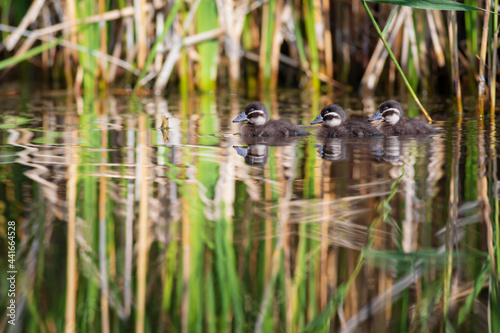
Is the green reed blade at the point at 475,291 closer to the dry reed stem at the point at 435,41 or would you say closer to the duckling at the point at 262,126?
the duckling at the point at 262,126

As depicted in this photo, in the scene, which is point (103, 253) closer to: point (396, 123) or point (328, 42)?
point (396, 123)

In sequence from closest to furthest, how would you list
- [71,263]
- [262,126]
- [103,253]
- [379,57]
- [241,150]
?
[71,263], [103,253], [241,150], [262,126], [379,57]

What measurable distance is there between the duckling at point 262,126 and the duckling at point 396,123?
→ 0.58 m

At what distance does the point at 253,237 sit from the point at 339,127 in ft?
8.45

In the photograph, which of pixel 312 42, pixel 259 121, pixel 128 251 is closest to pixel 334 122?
pixel 259 121

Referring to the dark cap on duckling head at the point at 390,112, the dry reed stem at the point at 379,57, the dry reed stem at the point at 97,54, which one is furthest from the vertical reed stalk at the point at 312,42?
the dark cap on duckling head at the point at 390,112

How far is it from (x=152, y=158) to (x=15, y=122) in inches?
84.7

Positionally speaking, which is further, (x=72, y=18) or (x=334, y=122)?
(x=72, y=18)

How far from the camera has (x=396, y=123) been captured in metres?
5.33

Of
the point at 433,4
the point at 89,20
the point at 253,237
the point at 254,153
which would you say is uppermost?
the point at 89,20

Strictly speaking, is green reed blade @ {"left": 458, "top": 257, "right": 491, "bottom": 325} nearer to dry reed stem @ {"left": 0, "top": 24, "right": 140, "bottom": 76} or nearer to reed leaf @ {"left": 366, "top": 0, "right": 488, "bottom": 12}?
reed leaf @ {"left": 366, "top": 0, "right": 488, "bottom": 12}

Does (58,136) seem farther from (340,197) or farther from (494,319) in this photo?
(494,319)

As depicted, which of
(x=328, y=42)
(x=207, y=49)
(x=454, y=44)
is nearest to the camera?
(x=454, y=44)

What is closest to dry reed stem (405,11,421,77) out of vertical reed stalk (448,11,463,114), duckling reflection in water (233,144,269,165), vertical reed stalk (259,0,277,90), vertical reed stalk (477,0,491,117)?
vertical reed stalk (259,0,277,90)
